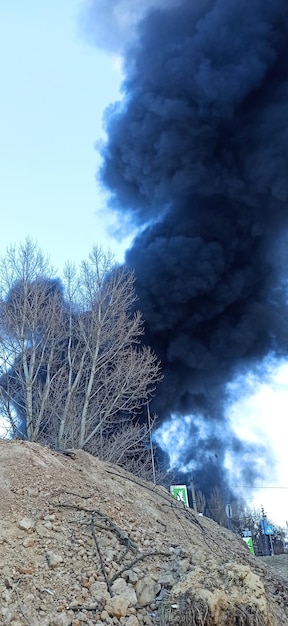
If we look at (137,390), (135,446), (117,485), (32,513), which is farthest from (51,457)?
(135,446)

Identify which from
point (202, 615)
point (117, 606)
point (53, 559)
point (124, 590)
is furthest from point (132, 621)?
point (53, 559)

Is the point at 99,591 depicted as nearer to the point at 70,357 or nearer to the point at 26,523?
the point at 26,523

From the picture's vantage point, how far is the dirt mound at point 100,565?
18.5 ft

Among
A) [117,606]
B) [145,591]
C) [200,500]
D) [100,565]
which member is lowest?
[117,606]

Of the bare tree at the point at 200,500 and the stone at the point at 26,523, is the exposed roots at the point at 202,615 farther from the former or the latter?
the bare tree at the point at 200,500

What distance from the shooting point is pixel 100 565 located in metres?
6.46

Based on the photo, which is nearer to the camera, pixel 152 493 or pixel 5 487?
pixel 5 487

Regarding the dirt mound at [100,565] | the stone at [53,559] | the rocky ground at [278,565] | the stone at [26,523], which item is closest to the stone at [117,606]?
the dirt mound at [100,565]

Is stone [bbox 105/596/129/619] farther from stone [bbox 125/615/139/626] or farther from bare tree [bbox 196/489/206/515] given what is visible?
bare tree [bbox 196/489/206/515]

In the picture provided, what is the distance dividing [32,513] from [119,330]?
1287cm

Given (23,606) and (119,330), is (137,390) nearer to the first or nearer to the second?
(119,330)

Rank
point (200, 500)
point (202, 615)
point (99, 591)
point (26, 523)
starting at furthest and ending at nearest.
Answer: point (200, 500), point (26, 523), point (99, 591), point (202, 615)

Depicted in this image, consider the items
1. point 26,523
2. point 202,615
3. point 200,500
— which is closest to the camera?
point 202,615

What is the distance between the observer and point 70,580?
6160 millimetres
